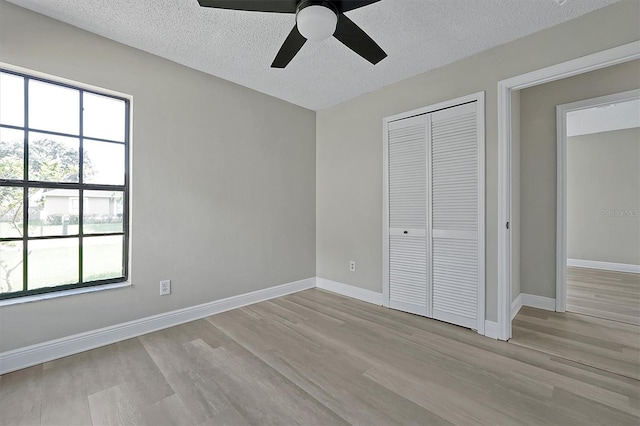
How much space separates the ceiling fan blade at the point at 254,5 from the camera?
55.3 inches

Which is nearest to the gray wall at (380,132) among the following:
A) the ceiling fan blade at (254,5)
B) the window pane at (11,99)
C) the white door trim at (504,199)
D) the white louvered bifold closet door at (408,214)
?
the white door trim at (504,199)

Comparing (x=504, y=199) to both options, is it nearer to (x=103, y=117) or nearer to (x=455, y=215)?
(x=455, y=215)

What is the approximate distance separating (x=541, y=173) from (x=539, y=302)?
1.48m

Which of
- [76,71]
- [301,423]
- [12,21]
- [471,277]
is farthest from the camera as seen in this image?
[471,277]

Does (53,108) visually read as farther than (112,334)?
No

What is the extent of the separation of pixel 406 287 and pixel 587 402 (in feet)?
5.24

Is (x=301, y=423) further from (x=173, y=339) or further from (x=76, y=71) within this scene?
(x=76, y=71)

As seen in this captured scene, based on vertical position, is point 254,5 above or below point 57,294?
above

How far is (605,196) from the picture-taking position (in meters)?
4.93

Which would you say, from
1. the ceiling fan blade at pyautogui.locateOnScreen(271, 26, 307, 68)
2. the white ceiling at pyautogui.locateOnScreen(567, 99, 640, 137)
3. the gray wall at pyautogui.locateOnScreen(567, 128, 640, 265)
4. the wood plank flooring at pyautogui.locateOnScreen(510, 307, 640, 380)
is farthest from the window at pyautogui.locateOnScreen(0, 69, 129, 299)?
the gray wall at pyautogui.locateOnScreen(567, 128, 640, 265)

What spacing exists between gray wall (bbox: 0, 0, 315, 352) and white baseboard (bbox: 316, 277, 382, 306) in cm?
32

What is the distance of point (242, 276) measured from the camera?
127 inches

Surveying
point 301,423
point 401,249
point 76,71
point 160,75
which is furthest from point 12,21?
point 401,249

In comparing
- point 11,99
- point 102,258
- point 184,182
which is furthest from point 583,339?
point 11,99
